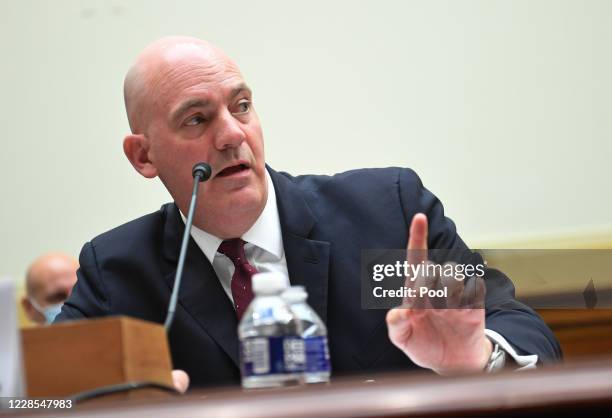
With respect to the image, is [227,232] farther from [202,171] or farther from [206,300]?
[202,171]

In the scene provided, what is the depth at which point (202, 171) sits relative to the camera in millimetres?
1889

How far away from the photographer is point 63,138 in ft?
12.4

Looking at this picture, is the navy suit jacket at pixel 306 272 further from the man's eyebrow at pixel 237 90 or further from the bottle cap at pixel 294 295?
the bottle cap at pixel 294 295

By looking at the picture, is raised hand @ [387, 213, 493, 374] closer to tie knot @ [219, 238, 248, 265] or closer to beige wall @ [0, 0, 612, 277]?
tie knot @ [219, 238, 248, 265]

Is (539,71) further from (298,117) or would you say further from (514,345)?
(514,345)

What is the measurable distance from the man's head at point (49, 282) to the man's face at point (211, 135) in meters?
1.93

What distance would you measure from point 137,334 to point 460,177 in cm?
228

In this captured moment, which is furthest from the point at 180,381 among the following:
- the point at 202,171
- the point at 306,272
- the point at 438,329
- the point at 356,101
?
the point at 356,101

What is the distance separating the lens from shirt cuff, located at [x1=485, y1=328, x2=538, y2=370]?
1622mm

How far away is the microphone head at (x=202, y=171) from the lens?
189cm

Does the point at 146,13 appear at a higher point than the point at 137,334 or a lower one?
higher

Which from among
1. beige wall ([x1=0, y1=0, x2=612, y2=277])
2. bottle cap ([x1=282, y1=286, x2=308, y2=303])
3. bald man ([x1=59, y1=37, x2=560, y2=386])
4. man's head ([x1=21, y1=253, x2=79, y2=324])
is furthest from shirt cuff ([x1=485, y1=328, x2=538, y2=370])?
man's head ([x1=21, y1=253, x2=79, y2=324])

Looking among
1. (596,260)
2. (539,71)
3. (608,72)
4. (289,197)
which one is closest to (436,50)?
(539,71)

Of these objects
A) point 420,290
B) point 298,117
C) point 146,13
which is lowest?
point 420,290
